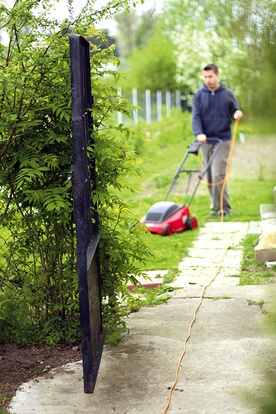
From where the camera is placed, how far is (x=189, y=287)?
19.9ft

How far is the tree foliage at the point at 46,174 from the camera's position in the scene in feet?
13.2

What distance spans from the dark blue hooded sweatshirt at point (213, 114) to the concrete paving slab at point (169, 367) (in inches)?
174

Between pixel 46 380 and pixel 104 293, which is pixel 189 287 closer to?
pixel 104 293

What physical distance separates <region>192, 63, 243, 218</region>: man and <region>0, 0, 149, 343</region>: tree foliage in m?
5.09

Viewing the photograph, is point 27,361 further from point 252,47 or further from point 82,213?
point 252,47

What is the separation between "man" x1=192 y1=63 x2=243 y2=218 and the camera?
952 centimetres

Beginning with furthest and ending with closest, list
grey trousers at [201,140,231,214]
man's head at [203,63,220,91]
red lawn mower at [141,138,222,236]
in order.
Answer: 1. grey trousers at [201,140,231,214]
2. man's head at [203,63,220,91]
3. red lawn mower at [141,138,222,236]

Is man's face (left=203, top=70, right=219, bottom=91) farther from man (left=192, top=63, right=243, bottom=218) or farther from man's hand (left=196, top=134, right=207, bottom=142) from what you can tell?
man's hand (left=196, top=134, right=207, bottom=142)

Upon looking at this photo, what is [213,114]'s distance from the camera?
9.62 metres

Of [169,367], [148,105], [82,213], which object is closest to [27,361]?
[169,367]

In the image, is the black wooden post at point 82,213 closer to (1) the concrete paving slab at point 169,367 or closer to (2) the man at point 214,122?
(1) the concrete paving slab at point 169,367

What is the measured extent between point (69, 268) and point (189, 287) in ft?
6.04

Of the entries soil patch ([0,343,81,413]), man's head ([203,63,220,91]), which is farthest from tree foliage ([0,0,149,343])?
man's head ([203,63,220,91])

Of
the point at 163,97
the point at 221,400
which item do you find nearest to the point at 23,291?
the point at 221,400
